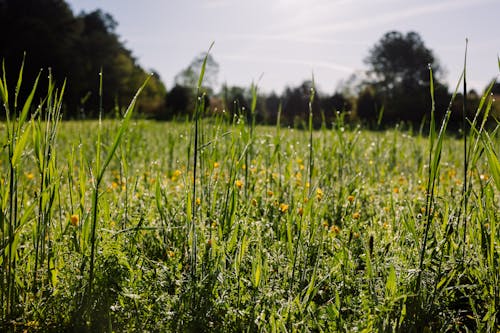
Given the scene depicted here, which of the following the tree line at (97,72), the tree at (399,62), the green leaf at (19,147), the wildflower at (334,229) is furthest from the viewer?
the tree at (399,62)

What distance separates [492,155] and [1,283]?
1.73 m

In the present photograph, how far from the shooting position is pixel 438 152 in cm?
142

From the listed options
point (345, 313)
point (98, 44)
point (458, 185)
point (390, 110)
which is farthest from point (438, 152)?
point (98, 44)

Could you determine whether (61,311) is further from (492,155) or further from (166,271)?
(492,155)

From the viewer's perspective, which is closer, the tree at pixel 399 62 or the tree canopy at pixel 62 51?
the tree canopy at pixel 62 51

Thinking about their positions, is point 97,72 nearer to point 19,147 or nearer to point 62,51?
point 62,51

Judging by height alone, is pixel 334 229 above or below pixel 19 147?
below

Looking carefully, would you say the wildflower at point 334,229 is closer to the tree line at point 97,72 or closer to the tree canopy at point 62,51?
the tree line at point 97,72

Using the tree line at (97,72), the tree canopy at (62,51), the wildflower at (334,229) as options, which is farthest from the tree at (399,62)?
the wildflower at (334,229)

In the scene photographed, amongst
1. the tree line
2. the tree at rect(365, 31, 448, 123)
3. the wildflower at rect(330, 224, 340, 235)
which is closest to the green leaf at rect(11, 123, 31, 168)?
the wildflower at rect(330, 224, 340, 235)

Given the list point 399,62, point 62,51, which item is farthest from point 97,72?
point 399,62

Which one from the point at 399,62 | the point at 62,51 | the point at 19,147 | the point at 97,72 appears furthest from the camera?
the point at 399,62

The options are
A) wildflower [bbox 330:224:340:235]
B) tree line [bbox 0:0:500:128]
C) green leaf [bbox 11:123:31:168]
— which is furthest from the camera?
tree line [bbox 0:0:500:128]

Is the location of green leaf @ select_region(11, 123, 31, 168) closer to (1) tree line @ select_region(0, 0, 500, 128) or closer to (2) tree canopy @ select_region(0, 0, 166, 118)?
(1) tree line @ select_region(0, 0, 500, 128)
